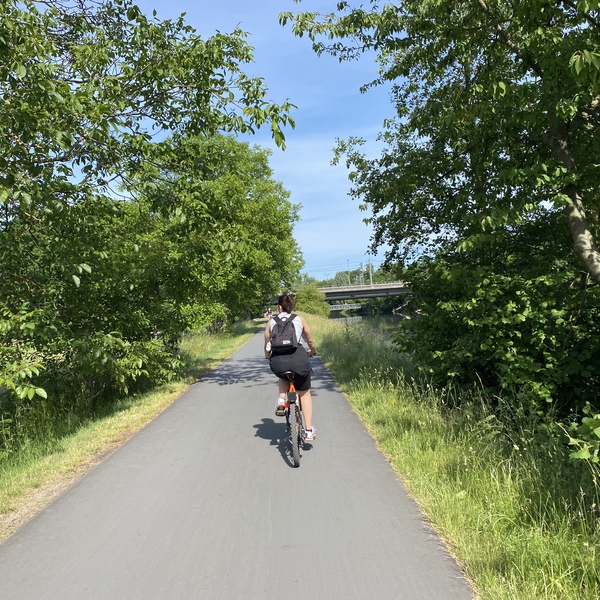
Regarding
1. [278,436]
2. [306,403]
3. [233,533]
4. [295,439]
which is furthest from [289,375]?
[233,533]

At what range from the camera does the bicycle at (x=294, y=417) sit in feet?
16.9

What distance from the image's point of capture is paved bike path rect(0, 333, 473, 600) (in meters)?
2.96

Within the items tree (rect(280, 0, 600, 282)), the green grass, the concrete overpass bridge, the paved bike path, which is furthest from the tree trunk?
Answer: the concrete overpass bridge

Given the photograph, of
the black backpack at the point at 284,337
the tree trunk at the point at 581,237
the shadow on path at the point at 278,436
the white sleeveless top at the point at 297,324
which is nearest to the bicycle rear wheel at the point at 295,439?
the shadow on path at the point at 278,436

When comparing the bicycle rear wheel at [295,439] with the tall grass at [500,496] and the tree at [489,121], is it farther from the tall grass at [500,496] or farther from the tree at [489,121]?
the tree at [489,121]

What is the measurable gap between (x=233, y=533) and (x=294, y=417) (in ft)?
5.65

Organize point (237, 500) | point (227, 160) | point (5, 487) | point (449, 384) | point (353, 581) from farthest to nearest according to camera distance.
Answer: point (227, 160) → point (449, 384) → point (5, 487) → point (237, 500) → point (353, 581)

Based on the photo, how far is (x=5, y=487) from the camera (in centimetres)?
488

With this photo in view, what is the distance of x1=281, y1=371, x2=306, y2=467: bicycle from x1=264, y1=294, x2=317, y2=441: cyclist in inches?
2.4

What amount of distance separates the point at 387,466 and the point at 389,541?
1642 mm

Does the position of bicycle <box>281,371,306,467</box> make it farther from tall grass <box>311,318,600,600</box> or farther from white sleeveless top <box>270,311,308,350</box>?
tall grass <box>311,318,600,600</box>

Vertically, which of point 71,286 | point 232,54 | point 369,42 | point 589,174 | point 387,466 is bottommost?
point 387,466

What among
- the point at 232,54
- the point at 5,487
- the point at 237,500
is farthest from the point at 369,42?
the point at 5,487

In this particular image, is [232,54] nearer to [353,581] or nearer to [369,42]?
[369,42]
